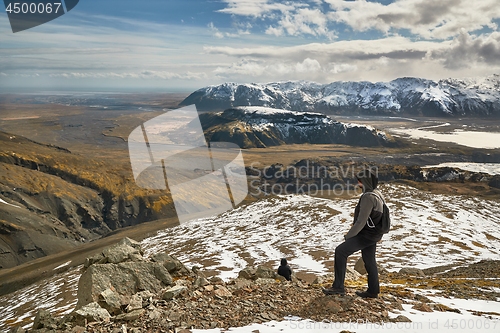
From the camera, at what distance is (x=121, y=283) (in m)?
12.7

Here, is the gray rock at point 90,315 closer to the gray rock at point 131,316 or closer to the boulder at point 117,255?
the gray rock at point 131,316

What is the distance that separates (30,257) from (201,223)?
38311 millimetres

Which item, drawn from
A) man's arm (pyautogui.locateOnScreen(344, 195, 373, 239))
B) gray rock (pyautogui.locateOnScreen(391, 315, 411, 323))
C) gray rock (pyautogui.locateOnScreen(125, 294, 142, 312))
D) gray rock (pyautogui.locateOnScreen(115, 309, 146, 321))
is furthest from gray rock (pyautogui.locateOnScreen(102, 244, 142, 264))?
gray rock (pyautogui.locateOnScreen(391, 315, 411, 323))

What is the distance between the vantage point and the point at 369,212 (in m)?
8.78

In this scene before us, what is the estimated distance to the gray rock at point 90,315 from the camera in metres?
9.34

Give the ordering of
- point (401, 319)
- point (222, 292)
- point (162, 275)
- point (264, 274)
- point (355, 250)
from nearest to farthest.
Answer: point (401, 319)
point (355, 250)
point (222, 292)
point (162, 275)
point (264, 274)

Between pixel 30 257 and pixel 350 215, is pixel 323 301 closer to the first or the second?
pixel 350 215

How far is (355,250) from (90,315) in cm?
685

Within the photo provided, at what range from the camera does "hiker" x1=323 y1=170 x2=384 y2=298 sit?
8.84 metres

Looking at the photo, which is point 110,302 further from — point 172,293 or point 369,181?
point 369,181

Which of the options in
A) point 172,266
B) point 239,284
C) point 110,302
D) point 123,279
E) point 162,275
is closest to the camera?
point 110,302

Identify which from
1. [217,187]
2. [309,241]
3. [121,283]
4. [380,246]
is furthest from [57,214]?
[121,283]

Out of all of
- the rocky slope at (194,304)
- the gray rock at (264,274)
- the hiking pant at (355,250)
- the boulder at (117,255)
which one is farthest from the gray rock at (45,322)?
the gray rock at (264,274)

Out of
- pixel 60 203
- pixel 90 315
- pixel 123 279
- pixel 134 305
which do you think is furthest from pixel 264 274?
pixel 60 203
